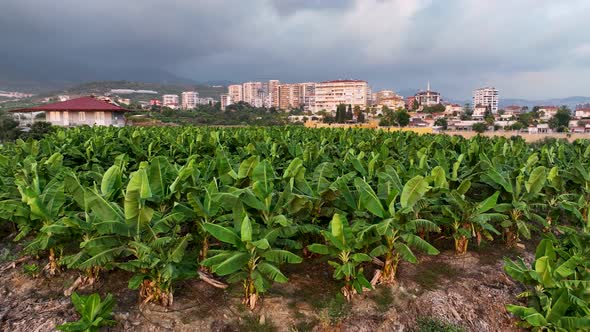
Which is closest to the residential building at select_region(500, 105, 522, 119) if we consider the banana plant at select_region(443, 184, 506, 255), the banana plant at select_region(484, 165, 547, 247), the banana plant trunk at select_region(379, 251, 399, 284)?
the banana plant at select_region(484, 165, 547, 247)

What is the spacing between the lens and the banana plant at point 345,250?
4.95m

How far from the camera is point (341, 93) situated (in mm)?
162625

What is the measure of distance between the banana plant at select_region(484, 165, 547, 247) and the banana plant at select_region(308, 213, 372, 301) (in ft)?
9.89

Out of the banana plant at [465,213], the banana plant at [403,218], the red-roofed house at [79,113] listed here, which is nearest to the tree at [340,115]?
the red-roofed house at [79,113]

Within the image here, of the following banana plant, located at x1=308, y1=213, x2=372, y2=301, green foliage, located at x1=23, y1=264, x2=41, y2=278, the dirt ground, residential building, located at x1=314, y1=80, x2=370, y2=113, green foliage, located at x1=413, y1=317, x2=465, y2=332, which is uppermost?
residential building, located at x1=314, y1=80, x2=370, y2=113

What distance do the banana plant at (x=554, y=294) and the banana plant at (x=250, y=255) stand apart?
10.3 ft

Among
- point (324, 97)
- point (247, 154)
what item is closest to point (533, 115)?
point (324, 97)

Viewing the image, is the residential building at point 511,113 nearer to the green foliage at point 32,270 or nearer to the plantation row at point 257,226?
the plantation row at point 257,226

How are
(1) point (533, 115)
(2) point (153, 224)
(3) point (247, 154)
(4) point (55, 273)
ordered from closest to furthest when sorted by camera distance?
(2) point (153, 224), (4) point (55, 273), (3) point (247, 154), (1) point (533, 115)

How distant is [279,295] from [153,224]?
2.18 meters

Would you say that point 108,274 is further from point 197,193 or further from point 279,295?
point 279,295

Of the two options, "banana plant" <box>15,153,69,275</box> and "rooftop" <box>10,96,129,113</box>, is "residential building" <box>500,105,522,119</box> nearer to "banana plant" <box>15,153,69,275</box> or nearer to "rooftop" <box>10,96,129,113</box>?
"rooftop" <box>10,96,129,113</box>

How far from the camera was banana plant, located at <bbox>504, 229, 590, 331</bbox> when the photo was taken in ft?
15.5

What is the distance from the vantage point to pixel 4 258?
22.3 ft
